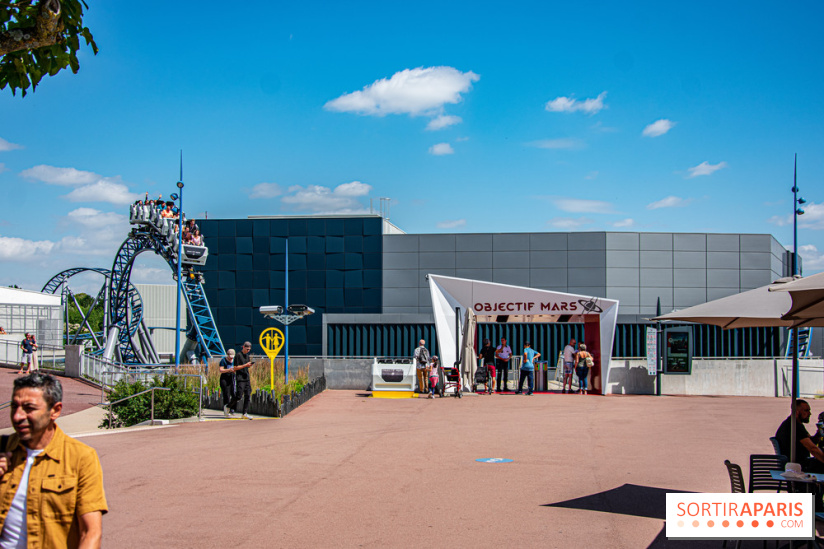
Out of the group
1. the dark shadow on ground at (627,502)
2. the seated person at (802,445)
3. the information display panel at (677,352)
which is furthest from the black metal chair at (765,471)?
the information display panel at (677,352)

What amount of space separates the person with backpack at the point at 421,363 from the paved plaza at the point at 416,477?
466 centimetres

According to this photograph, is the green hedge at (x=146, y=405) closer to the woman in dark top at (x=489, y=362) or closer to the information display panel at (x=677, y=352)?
the woman in dark top at (x=489, y=362)

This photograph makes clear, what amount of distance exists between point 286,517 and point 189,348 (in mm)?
32644

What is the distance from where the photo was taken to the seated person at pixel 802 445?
8020 millimetres

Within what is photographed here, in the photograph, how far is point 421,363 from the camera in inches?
889

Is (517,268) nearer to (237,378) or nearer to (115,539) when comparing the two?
(237,378)

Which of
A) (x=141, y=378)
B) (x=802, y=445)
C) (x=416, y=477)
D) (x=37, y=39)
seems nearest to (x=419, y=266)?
(x=141, y=378)

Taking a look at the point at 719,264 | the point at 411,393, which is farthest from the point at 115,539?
the point at 719,264

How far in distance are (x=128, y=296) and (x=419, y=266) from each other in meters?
15.9

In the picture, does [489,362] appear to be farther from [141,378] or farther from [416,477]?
[416,477]

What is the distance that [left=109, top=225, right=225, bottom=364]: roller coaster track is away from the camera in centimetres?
3758

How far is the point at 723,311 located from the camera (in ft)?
28.9

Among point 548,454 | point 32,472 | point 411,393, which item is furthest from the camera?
point 411,393

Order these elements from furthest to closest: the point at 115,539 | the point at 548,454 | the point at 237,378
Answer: the point at 237,378
the point at 548,454
the point at 115,539
